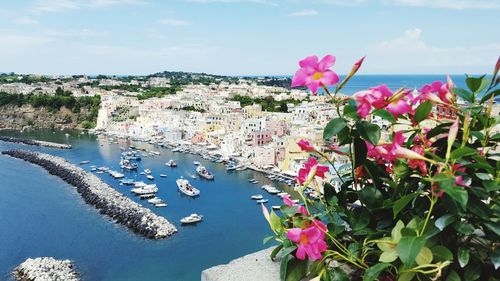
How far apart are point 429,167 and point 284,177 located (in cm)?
1378

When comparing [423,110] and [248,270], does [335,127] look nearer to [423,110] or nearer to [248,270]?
[423,110]

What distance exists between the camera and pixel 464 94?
1.67 feet

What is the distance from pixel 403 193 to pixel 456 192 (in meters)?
0.13

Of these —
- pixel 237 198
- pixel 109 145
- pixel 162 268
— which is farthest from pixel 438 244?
pixel 109 145

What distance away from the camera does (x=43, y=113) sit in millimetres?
28906

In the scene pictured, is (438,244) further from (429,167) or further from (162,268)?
(162,268)

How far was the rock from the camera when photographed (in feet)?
1.86

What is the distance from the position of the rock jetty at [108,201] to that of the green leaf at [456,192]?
30.2ft

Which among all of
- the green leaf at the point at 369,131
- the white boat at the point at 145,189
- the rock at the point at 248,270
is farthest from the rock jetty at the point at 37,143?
the green leaf at the point at 369,131

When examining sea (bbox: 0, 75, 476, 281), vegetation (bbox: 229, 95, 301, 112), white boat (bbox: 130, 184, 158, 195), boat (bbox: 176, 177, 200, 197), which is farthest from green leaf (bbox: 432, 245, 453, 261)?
vegetation (bbox: 229, 95, 301, 112)

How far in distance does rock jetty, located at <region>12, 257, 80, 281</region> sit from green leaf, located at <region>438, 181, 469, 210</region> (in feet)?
26.0

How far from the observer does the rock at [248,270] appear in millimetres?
567

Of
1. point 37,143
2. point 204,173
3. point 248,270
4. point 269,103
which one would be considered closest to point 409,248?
point 248,270

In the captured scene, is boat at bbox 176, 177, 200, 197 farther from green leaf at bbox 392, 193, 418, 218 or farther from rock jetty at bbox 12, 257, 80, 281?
green leaf at bbox 392, 193, 418, 218
